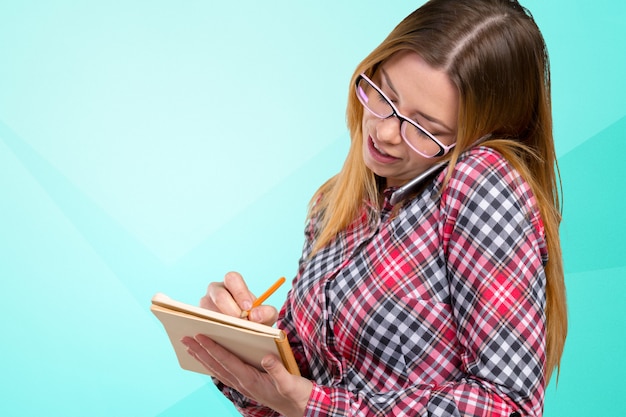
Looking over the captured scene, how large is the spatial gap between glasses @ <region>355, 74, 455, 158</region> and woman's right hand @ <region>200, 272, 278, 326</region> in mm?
423

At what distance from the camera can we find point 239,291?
1.56 metres

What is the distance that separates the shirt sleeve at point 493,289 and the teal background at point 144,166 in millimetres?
2027

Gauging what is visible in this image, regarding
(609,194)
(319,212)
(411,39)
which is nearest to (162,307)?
(319,212)

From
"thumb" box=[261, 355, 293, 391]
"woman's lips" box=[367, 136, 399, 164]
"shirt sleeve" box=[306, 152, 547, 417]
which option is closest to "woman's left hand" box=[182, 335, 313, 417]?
"thumb" box=[261, 355, 293, 391]

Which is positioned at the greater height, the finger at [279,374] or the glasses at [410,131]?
the glasses at [410,131]

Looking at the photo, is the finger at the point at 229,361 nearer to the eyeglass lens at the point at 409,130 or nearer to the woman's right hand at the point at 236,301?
the woman's right hand at the point at 236,301

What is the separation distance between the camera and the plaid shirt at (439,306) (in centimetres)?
124

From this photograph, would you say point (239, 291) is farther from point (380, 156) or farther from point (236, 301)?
point (380, 156)

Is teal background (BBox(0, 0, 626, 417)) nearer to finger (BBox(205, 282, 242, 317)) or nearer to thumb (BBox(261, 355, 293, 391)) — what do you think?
finger (BBox(205, 282, 242, 317))

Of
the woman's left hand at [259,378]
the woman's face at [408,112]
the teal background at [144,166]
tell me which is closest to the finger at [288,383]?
the woman's left hand at [259,378]

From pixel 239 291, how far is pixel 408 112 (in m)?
0.49

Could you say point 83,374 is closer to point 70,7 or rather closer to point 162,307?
point 70,7

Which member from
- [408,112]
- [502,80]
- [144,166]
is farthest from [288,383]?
[144,166]

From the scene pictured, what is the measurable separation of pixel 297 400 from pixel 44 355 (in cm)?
228
